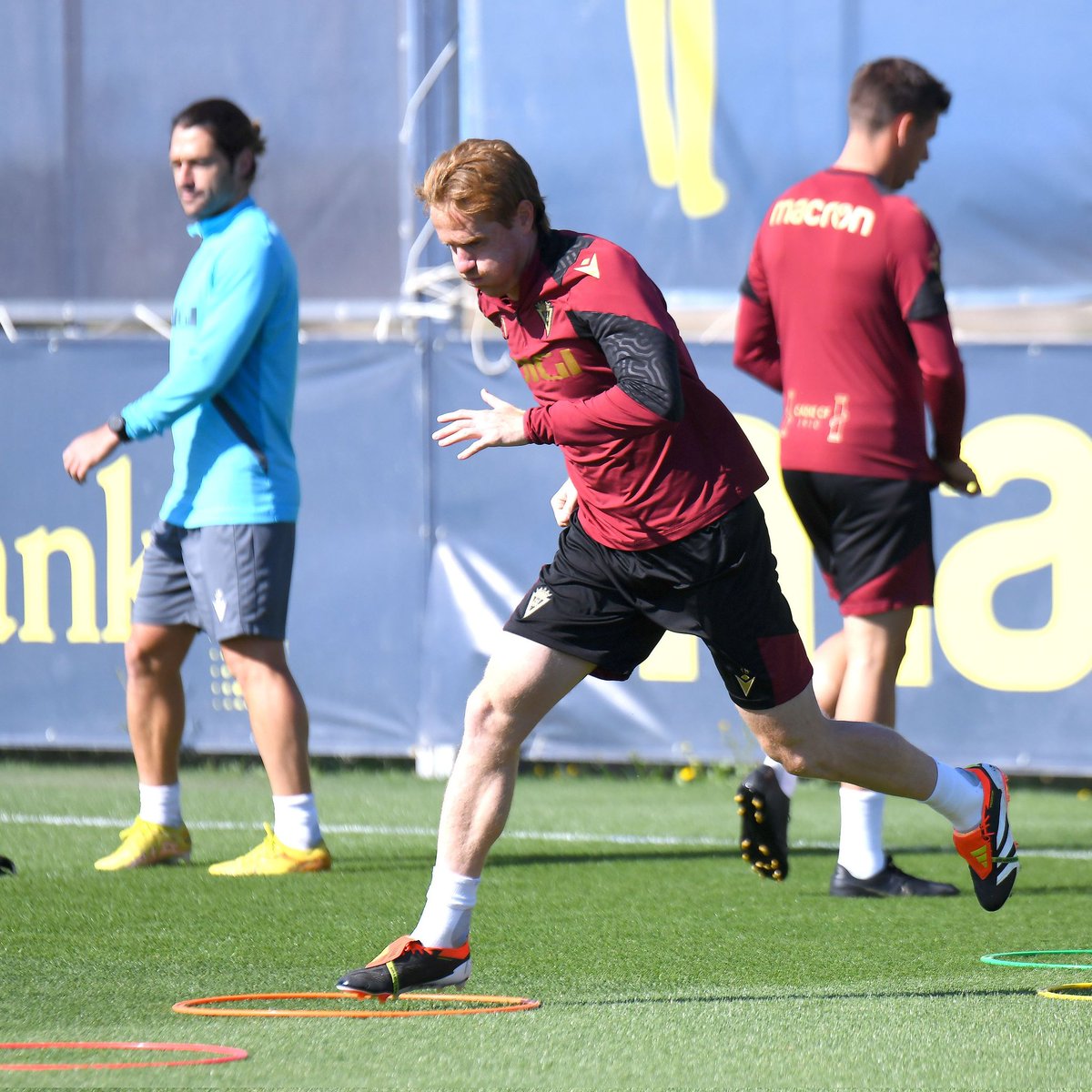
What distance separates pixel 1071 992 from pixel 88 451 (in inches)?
125

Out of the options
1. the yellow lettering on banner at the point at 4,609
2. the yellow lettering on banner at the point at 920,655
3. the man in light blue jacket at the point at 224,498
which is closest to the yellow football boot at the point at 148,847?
the man in light blue jacket at the point at 224,498

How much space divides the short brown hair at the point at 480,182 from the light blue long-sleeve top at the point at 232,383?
6.39ft

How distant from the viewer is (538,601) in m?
4.13

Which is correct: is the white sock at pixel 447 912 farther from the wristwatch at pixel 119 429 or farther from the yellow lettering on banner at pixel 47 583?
the yellow lettering on banner at pixel 47 583

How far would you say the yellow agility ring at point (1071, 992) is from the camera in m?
3.96

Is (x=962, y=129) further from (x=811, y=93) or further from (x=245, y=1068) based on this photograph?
(x=245, y=1068)

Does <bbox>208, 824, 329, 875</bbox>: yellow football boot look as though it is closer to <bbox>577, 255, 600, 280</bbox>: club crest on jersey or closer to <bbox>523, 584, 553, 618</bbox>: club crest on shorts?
<bbox>523, 584, 553, 618</bbox>: club crest on shorts

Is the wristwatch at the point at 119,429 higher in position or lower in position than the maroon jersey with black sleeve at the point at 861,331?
lower

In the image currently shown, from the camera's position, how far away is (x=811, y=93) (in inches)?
341

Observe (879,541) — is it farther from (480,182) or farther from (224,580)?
(480,182)

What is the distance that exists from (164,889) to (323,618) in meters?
3.45

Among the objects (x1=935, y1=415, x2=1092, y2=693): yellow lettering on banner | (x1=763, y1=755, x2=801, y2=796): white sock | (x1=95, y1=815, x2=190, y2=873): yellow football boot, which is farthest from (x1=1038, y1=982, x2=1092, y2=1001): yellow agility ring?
(x1=935, y1=415, x2=1092, y2=693): yellow lettering on banner

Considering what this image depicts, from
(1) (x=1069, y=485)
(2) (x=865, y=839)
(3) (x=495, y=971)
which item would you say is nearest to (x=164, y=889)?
(3) (x=495, y=971)

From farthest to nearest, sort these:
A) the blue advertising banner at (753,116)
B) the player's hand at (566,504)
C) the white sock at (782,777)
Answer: the blue advertising banner at (753,116) → the white sock at (782,777) → the player's hand at (566,504)
